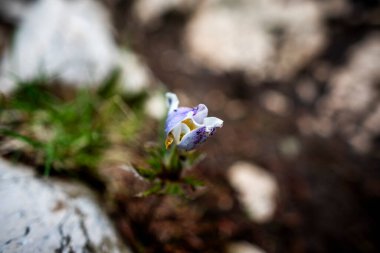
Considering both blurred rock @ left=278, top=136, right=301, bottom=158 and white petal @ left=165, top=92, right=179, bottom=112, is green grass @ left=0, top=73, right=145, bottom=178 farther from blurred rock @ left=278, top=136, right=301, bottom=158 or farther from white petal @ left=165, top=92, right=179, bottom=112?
blurred rock @ left=278, top=136, right=301, bottom=158

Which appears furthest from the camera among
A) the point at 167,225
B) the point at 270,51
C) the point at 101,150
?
the point at 270,51

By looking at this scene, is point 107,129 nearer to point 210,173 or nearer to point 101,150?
point 101,150

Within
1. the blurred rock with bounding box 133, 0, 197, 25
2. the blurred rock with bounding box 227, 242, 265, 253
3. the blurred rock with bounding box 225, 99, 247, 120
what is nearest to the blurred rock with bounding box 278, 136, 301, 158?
the blurred rock with bounding box 225, 99, 247, 120

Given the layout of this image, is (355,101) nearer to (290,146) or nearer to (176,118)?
(290,146)

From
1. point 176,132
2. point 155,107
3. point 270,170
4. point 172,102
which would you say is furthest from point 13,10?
point 270,170

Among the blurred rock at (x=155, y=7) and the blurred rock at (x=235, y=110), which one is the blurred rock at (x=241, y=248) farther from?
the blurred rock at (x=155, y=7)

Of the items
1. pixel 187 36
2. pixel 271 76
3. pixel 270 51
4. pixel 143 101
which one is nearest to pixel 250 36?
pixel 270 51
